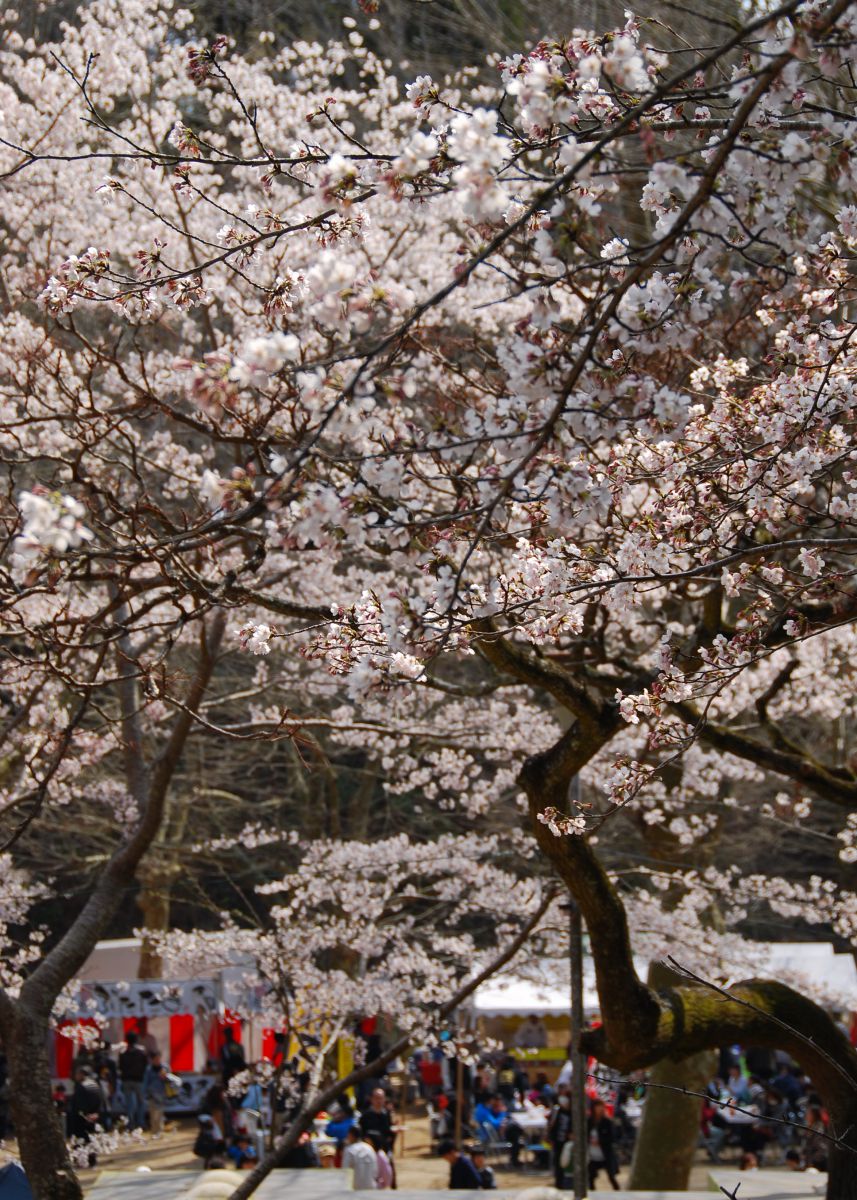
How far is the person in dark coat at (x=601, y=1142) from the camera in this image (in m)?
12.1

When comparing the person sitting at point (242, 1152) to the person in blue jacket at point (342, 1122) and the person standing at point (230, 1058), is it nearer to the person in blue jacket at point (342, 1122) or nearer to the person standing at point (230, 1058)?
the person in blue jacket at point (342, 1122)

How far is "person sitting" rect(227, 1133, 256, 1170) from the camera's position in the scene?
11.4 m

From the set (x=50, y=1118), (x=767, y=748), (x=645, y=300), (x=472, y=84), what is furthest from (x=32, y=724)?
(x=472, y=84)

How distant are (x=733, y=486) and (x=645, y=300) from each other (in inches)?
68.0

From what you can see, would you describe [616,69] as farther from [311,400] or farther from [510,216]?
[510,216]

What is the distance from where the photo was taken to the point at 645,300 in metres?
2.92

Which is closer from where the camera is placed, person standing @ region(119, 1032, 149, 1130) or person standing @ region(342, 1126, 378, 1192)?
person standing @ region(342, 1126, 378, 1192)

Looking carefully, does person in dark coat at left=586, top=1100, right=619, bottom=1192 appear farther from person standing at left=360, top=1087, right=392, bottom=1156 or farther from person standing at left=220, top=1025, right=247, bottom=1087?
person standing at left=220, top=1025, right=247, bottom=1087

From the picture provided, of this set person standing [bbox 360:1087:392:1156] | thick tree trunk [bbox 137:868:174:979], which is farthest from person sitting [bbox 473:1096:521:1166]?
thick tree trunk [bbox 137:868:174:979]

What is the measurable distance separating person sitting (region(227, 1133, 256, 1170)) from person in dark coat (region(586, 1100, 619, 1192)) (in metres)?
3.15

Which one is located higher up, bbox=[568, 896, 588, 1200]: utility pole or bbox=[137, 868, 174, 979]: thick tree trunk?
bbox=[137, 868, 174, 979]: thick tree trunk

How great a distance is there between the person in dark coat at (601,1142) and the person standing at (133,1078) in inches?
206

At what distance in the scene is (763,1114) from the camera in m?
13.4

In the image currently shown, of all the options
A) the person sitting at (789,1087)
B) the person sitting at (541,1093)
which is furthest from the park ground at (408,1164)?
the person sitting at (541,1093)
